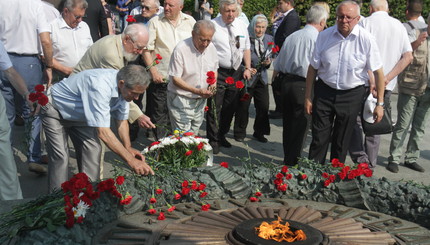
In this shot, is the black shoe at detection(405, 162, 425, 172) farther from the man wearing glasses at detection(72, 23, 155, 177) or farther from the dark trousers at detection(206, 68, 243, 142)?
the man wearing glasses at detection(72, 23, 155, 177)

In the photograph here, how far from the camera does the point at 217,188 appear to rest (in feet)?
14.2

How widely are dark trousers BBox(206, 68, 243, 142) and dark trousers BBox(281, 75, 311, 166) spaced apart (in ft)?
2.50

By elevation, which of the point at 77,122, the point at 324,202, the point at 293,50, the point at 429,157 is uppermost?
the point at 293,50

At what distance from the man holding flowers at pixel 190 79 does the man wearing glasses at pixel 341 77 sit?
1.09m

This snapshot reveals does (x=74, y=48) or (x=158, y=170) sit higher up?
(x=74, y=48)

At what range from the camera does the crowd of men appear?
15.2ft

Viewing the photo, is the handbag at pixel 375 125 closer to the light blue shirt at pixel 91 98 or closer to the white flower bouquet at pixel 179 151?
the white flower bouquet at pixel 179 151

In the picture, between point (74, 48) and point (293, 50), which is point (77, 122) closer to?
point (74, 48)

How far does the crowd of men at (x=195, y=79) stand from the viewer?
463 centimetres

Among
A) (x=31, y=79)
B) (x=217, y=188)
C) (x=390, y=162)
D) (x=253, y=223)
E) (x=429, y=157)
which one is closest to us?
(x=253, y=223)

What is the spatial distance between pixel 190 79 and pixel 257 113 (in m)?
2.02

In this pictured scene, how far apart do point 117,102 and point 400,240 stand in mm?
2275

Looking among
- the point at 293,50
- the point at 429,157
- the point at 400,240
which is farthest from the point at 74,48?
the point at 429,157

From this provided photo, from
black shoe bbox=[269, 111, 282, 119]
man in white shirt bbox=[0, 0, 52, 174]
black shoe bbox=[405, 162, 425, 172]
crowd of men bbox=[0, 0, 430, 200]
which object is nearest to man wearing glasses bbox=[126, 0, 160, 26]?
crowd of men bbox=[0, 0, 430, 200]
